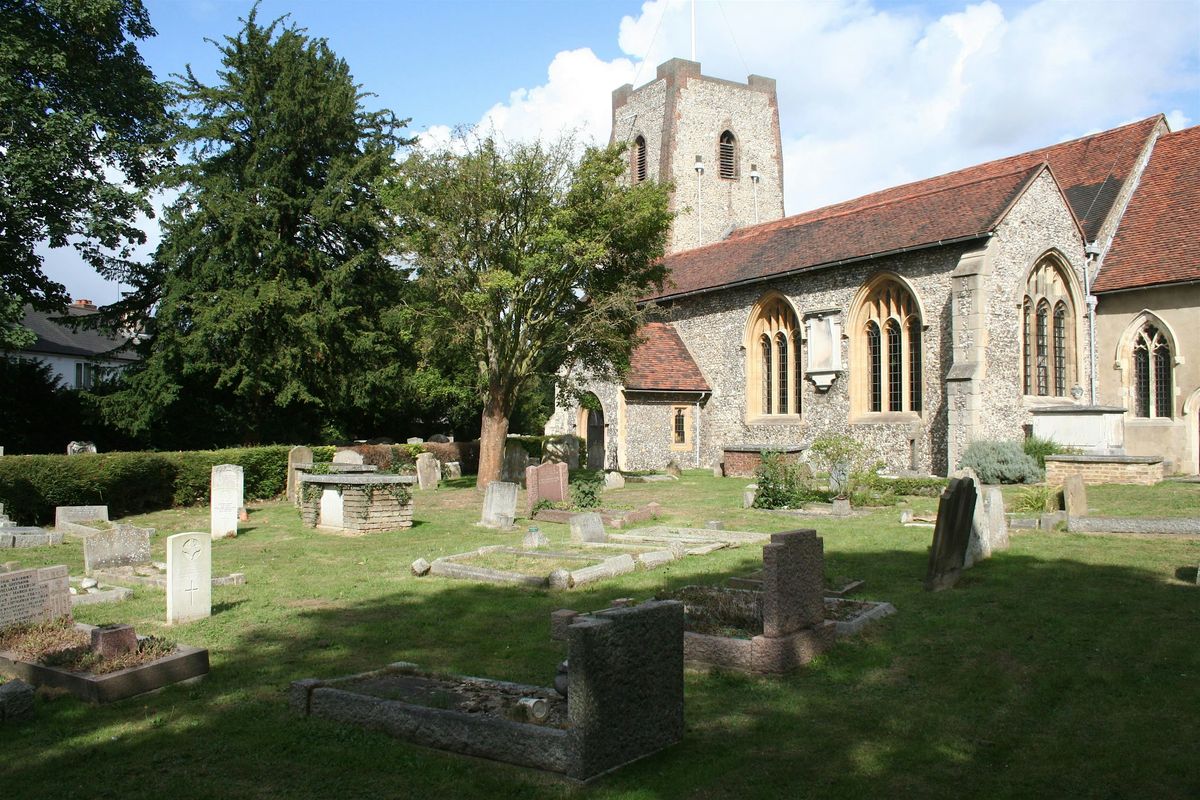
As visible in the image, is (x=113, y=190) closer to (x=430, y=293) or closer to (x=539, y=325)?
(x=430, y=293)

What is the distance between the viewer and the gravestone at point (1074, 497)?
14102 millimetres

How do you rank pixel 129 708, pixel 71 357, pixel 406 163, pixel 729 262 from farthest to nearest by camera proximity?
pixel 71 357 < pixel 729 262 < pixel 406 163 < pixel 129 708

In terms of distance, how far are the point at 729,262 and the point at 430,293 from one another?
41.1ft

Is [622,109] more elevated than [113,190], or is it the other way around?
[622,109]

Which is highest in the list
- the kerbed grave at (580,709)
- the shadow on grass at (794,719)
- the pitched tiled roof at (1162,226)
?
the pitched tiled roof at (1162,226)

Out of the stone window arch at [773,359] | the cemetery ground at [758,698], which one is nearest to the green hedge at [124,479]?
the cemetery ground at [758,698]

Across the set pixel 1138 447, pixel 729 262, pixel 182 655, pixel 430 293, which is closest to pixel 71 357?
pixel 430 293

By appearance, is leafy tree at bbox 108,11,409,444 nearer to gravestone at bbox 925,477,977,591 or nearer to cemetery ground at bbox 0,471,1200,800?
cemetery ground at bbox 0,471,1200,800

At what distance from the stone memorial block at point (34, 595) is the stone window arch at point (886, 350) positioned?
21284 millimetres

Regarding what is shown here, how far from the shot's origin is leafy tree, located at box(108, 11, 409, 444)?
26781 millimetres

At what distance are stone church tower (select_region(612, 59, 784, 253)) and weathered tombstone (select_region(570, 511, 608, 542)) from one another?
2787cm

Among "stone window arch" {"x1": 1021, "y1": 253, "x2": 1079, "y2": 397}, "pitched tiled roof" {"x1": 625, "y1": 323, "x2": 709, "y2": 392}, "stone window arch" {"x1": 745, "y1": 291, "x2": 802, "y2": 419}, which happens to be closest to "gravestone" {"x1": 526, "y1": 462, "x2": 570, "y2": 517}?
"pitched tiled roof" {"x1": 625, "y1": 323, "x2": 709, "y2": 392}

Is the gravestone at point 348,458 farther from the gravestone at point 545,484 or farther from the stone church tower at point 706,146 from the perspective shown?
the stone church tower at point 706,146

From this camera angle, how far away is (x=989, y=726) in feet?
18.9
